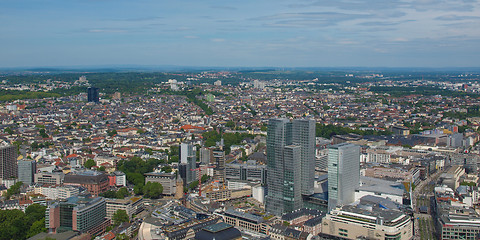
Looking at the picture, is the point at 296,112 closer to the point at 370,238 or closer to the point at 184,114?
the point at 184,114

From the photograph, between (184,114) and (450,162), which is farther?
(184,114)

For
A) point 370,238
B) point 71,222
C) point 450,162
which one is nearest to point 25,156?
point 71,222

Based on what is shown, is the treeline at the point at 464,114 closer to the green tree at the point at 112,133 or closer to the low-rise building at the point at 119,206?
the green tree at the point at 112,133

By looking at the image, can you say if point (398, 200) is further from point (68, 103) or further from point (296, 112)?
point (68, 103)

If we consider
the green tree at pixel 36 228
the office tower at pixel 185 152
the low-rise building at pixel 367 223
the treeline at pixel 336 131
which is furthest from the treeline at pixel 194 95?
the low-rise building at pixel 367 223

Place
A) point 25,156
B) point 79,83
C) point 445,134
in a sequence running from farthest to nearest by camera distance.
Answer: point 79,83, point 445,134, point 25,156

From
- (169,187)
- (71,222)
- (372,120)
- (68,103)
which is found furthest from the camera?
(68,103)
